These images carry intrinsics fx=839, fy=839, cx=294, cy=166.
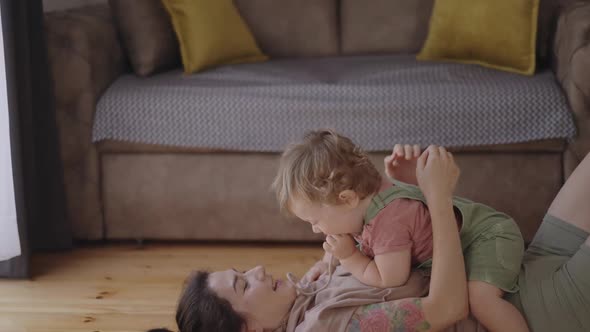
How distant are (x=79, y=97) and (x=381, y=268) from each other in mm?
1502

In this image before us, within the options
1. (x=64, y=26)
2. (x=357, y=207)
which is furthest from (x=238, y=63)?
(x=357, y=207)

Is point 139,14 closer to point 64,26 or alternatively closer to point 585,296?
point 64,26

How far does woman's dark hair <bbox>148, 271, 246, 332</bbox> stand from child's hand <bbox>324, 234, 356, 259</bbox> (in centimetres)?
22

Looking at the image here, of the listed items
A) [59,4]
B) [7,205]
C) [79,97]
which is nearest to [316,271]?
[7,205]

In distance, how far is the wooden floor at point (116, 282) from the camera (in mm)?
2248

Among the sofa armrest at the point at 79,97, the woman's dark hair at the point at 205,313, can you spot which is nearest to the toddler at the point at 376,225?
the woman's dark hair at the point at 205,313

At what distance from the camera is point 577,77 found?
259 cm

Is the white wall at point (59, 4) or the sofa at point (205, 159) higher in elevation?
the white wall at point (59, 4)

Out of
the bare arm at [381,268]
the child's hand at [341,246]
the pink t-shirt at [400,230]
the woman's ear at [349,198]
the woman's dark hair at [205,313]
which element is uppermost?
the woman's ear at [349,198]

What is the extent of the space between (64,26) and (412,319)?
5.58 feet

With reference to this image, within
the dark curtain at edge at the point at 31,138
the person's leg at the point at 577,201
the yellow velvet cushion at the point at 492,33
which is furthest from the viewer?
the yellow velvet cushion at the point at 492,33

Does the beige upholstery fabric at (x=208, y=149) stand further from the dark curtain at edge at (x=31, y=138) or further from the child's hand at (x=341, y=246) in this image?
the child's hand at (x=341, y=246)

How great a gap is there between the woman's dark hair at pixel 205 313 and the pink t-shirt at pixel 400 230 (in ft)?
0.97

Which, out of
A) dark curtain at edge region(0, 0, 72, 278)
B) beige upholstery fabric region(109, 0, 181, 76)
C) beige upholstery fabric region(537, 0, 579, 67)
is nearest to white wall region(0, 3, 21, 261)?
dark curtain at edge region(0, 0, 72, 278)
